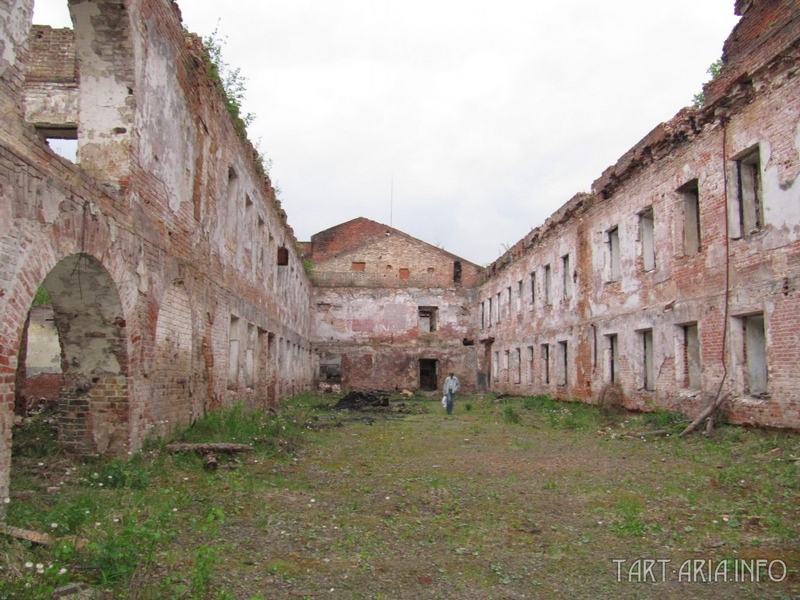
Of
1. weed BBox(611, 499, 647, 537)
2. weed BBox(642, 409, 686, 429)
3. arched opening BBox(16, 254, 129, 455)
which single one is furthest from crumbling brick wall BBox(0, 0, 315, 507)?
weed BBox(642, 409, 686, 429)

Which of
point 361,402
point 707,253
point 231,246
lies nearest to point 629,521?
point 707,253

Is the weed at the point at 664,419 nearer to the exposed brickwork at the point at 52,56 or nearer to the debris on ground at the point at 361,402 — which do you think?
the debris on ground at the point at 361,402

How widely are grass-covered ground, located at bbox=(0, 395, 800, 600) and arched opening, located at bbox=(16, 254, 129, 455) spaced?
305mm

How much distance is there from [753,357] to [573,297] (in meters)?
8.91

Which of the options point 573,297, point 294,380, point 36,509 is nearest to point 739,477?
point 36,509

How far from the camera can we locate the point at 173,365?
931cm

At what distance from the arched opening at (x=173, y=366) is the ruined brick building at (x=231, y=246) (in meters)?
0.05

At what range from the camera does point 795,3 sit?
10.8 metres

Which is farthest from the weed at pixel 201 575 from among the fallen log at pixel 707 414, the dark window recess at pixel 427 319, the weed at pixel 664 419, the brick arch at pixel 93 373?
the dark window recess at pixel 427 319

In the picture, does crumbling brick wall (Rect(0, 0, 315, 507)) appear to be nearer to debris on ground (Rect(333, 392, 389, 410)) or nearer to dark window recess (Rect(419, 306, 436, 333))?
debris on ground (Rect(333, 392, 389, 410))

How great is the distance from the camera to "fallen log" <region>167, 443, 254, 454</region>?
27.2ft

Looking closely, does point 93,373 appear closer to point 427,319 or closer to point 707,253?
point 707,253

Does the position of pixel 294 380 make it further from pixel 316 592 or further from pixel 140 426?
pixel 316 592

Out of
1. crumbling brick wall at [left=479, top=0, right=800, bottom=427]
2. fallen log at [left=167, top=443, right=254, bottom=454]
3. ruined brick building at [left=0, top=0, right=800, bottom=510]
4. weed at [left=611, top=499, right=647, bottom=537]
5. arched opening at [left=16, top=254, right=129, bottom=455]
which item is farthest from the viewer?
crumbling brick wall at [left=479, top=0, right=800, bottom=427]
